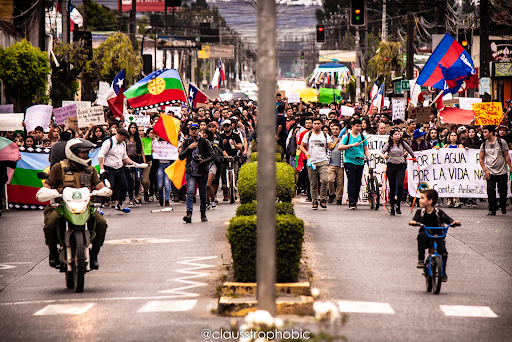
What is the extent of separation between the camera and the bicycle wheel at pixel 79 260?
8.55m

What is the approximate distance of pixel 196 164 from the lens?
14.9 m

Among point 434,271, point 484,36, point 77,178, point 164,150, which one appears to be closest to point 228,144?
point 164,150

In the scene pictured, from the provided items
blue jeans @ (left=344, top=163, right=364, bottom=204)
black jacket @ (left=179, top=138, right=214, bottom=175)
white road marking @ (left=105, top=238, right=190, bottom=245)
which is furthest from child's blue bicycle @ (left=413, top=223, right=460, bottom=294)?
blue jeans @ (left=344, top=163, right=364, bottom=204)

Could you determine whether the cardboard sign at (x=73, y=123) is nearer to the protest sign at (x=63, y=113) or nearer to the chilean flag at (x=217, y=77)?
the protest sign at (x=63, y=113)

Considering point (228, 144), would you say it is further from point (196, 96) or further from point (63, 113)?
point (196, 96)

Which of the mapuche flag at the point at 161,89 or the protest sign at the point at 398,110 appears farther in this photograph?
the protest sign at the point at 398,110

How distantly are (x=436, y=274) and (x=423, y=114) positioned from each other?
1225 centimetres

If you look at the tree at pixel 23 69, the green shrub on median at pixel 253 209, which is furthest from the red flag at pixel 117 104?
the green shrub on median at pixel 253 209

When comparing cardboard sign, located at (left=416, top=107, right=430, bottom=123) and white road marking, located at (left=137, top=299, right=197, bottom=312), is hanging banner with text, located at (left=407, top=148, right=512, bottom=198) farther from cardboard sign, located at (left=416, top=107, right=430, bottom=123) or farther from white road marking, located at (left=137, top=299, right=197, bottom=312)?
white road marking, located at (left=137, top=299, right=197, bottom=312)

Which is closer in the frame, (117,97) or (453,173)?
(453,173)

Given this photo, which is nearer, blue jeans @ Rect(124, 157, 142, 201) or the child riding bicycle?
the child riding bicycle

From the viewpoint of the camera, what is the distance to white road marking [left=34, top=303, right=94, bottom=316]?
7.69m

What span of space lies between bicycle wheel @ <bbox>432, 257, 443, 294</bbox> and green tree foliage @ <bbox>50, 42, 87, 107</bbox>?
25.3 meters

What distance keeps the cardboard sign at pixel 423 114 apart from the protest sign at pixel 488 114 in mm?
1525
